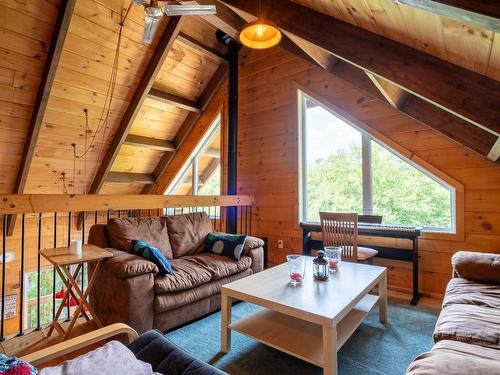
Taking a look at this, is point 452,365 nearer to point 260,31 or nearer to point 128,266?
point 128,266

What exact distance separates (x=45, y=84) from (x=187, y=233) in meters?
2.32

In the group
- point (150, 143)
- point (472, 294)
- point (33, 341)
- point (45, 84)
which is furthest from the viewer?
point (150, 143)

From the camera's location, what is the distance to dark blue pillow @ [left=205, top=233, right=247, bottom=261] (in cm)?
291

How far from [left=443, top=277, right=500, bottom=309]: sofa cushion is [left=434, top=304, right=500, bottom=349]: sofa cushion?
0.08m

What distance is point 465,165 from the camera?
9.37ft

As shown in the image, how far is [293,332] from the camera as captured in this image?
1835mm

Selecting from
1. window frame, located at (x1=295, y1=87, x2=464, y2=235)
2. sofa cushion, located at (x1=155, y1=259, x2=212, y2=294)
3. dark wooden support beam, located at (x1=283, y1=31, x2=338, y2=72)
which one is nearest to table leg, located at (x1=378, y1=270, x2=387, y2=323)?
window frame, located at (x1=295, y1=87, x2=464, y2=235)

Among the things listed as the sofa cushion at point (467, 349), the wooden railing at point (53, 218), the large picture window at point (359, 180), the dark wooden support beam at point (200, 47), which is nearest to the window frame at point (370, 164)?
the large picture window at point (359, 180)

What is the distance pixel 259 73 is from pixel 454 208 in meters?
3.23

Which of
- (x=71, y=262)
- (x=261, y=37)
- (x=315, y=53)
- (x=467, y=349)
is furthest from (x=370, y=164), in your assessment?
(x=71, y=262)

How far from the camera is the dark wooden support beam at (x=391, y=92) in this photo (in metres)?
2.34

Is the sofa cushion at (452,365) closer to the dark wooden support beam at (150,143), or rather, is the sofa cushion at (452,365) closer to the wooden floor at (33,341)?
the wooden floor at (33,341)

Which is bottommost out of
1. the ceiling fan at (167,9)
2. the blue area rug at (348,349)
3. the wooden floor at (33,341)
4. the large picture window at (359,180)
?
the blue area rug at (348,349)

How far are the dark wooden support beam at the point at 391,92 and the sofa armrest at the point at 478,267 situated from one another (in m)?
1.45
